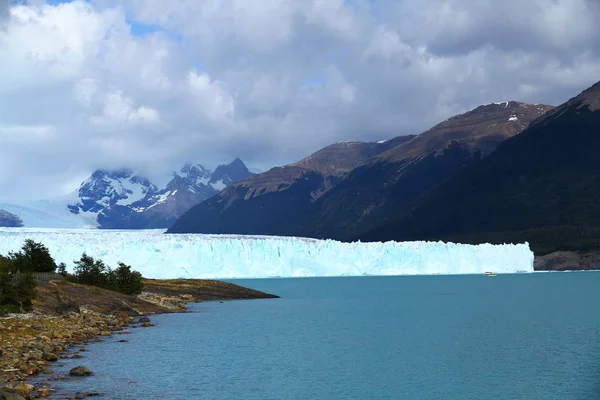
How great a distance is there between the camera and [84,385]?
98.2 ft

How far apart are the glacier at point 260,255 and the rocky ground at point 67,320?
16.2 meters

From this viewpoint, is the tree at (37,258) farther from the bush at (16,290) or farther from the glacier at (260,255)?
the glacier at (260,255)

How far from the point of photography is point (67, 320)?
49.4 meters

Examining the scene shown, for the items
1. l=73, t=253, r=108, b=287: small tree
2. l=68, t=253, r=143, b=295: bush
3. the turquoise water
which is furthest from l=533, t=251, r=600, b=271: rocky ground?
l=73, t=253, r=108, b=287: small tree

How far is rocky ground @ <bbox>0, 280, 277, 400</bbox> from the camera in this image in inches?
1220

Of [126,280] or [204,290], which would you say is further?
[204,290]

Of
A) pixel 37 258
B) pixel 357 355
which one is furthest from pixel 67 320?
pixel 357 355

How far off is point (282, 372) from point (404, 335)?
15356mm

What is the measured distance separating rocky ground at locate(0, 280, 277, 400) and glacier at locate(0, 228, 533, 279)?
16227 mm

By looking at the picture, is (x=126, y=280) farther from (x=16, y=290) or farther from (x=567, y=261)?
(x=567, y=261)

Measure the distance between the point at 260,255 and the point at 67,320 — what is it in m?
64.9

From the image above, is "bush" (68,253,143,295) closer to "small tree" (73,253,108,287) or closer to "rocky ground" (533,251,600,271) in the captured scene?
"small tree" (73,253,108,287)

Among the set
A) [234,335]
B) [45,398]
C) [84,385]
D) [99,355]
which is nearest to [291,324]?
[234,335]

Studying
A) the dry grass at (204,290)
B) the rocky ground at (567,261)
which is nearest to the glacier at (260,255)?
the dry grass at (204,290)
